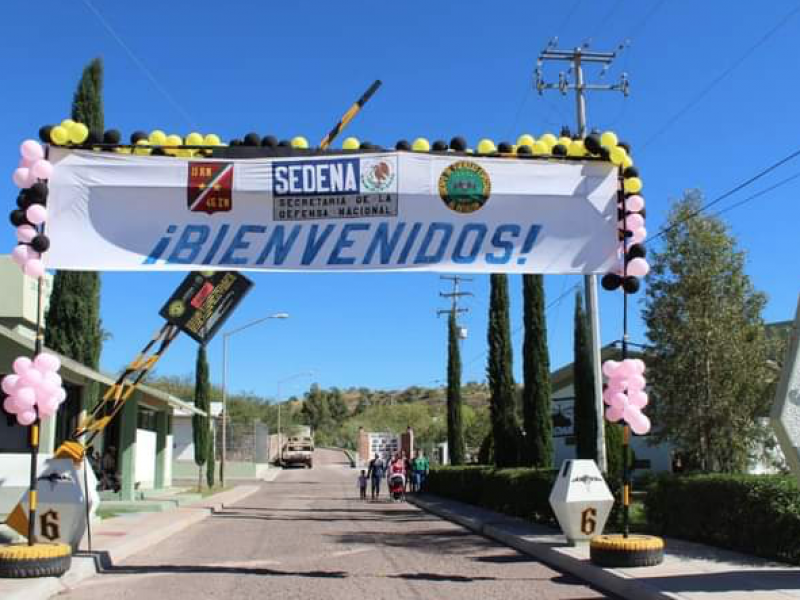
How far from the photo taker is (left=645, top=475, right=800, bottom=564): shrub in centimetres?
1057

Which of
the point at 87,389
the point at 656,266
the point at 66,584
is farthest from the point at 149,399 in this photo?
the point at 66,584

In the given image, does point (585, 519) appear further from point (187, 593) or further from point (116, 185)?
point (116, 185)

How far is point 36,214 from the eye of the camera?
11.0 metres

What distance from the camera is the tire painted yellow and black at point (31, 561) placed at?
9.80 meters

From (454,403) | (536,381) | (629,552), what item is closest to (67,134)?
(629,552)

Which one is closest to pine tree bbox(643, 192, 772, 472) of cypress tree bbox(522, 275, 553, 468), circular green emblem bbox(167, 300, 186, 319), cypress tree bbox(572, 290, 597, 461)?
cypress tree bbox(572, 290, 597, 461)

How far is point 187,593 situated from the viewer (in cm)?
995

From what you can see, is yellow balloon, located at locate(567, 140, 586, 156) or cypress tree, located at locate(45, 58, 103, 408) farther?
cypress tree, located at locate(45, 58, 103, 408)

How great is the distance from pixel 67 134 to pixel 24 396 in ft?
11.9

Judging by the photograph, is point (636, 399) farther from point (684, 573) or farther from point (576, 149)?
point (576, 149)

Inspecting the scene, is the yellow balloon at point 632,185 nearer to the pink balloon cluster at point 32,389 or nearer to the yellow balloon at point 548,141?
the yellow balloon at point 548,141

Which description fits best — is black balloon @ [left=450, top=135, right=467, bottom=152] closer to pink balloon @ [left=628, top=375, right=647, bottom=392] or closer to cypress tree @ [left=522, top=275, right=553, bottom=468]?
pink balloon @ [left=628, top=375, right=647, bottom=392]

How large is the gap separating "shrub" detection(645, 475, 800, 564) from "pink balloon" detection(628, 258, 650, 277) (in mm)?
3126

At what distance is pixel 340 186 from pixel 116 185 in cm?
307
